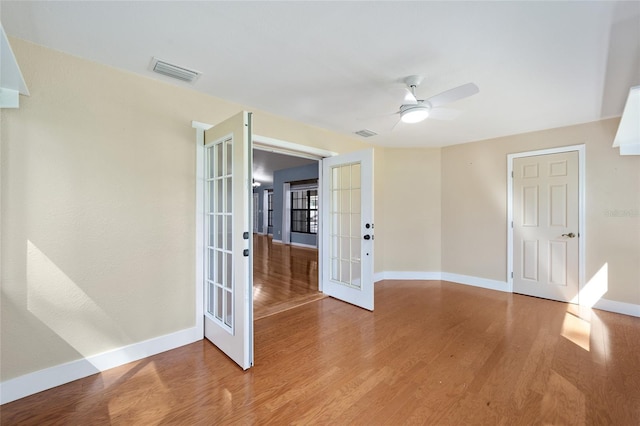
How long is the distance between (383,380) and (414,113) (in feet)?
7.26

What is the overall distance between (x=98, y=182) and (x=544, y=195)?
5.26 metres

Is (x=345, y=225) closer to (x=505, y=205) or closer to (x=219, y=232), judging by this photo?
(x=219, y=232)

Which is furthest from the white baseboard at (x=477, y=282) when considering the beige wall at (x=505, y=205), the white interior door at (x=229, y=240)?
the white interior door at (x=229, y=240)

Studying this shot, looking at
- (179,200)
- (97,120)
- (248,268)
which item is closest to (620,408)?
(248,268)

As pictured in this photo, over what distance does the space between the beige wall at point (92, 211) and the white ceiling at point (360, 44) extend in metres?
0.24

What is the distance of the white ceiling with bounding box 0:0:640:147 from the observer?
1574mm

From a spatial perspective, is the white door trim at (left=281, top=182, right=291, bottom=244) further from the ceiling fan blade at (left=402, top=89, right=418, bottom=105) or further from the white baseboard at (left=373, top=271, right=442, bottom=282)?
the ceiling fan blade at (left=402, top=89, right=418, bottom=105)

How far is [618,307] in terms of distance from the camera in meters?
3.26

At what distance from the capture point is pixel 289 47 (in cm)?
192

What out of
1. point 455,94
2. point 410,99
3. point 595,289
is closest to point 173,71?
point 410,99

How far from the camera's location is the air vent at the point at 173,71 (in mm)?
2114

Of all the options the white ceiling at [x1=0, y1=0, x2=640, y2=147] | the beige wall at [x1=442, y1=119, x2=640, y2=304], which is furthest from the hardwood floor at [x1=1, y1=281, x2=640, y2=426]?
the white ceiling at [x1=0, y1=0, x2=640, y2=147]

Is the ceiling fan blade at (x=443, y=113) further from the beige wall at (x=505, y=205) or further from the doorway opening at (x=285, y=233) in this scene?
the doorway opening at (x=285, y=233)

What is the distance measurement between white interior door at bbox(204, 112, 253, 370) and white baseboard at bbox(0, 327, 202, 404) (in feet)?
0.96
